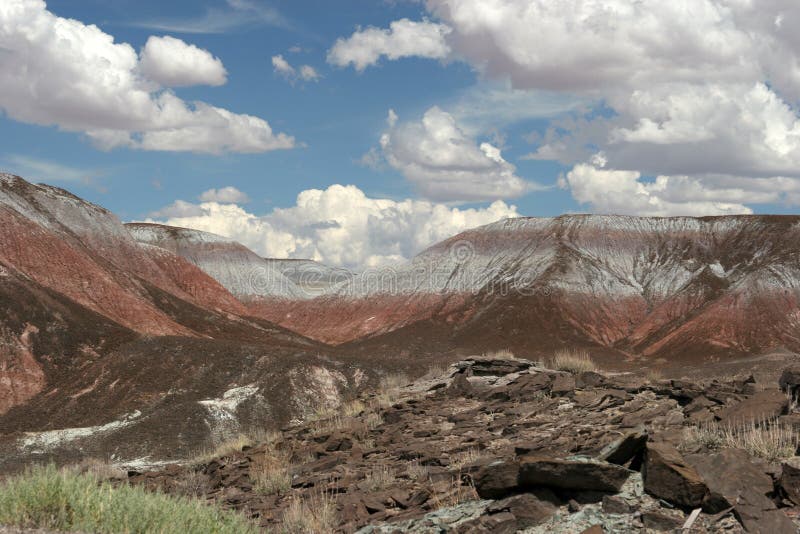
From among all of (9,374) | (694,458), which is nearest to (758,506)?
(694,458)

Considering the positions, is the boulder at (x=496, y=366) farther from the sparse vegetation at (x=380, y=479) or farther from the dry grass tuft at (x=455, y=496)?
the dry grass tuft at (x=455, y=496)

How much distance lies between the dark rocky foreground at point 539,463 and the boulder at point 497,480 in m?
0.02

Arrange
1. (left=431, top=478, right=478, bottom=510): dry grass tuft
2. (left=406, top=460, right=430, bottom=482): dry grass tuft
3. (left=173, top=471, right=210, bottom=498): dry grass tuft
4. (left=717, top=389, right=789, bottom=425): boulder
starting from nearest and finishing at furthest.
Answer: (left=431, top=478, right=478, bottom=510): dry grass tuft < (left=717, top=389, right=789, bottom=425): boulder < (left=406, top=460, right=430, bottom=482): dry grass tuft < (left=173, top=471, right=210, bottom=498): dry grass tuft

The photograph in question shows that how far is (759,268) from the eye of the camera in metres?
102

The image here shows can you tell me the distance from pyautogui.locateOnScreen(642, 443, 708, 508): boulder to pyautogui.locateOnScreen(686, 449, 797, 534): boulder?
16 cm

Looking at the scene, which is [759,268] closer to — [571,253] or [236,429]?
[571,253]

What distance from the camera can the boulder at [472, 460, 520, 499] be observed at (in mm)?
8797

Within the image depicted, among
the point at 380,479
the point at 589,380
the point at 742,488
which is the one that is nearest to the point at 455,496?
the point at 380,479

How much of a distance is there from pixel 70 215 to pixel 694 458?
89.4 metres

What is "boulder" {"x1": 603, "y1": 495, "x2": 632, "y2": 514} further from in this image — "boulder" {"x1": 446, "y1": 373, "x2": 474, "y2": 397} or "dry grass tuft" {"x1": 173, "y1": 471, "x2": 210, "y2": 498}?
"boulder" {"x1": 446, "y1": 373, "x2": 474, "y2": 397}

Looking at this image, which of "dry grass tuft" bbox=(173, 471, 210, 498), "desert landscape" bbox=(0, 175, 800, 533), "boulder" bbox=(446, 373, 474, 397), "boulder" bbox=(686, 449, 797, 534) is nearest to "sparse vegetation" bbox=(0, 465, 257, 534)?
"desert landscape" bbox=(0, 175, 800, 533)

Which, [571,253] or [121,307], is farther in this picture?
[571,253]

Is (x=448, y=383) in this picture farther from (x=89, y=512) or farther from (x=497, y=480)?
(x=89, y=512)

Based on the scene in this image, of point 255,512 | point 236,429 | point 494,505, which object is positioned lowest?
point 236,429
